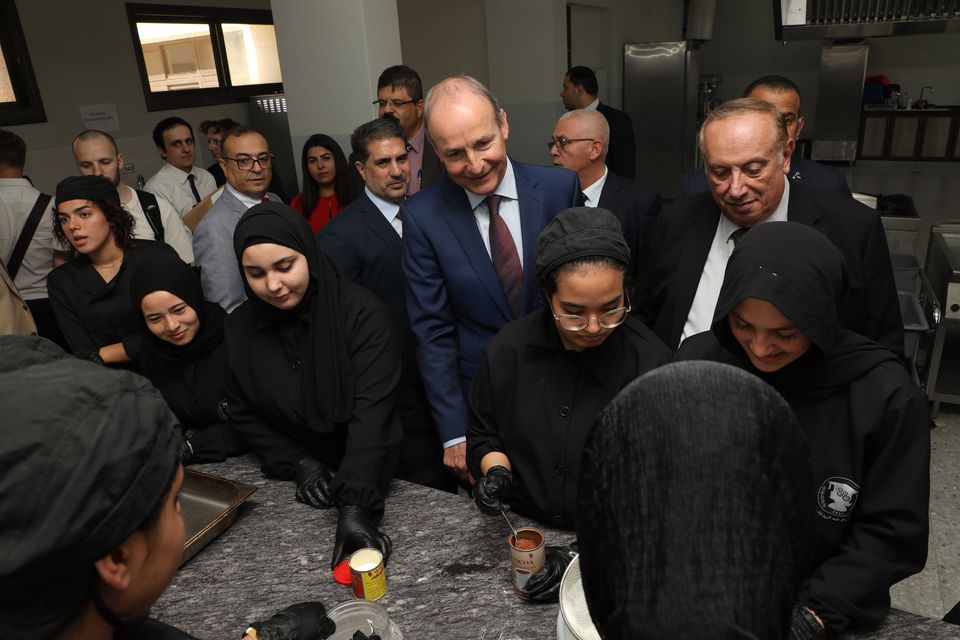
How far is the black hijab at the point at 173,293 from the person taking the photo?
218 cm

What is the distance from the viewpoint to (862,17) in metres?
3.10

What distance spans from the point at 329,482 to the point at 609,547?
1.45 meters

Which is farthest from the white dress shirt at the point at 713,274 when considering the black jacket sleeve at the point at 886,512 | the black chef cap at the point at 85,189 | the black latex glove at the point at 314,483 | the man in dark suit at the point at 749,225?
the black chef cap at the point at 85,189

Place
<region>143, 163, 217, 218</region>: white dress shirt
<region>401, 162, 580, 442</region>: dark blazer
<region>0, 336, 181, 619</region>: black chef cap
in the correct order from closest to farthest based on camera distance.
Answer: <region>0, 336, 181, 619</region>: black chef cap → <region>401, 162, 580, 442</region>: dark blazer → <region>143, 163, 217, 218</region>: white dress shirt

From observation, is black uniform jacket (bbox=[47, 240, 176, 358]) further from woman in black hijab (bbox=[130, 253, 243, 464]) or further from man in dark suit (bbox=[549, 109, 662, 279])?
man in dark suit (bbox=[549, 109, 662, 279])

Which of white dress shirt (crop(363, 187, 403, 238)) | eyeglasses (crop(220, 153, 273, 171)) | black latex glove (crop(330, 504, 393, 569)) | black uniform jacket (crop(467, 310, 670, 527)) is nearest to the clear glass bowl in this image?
black latex glove (crop(330, 504, 393, 569))

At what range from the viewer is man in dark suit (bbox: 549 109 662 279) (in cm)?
281

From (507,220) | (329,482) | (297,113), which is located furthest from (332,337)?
(297,113)

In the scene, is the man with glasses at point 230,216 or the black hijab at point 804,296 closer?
Result: the black hijab at point 804,296

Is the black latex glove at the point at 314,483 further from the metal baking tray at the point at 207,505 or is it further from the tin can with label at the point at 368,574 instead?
the tin can with label at the point at 368,574

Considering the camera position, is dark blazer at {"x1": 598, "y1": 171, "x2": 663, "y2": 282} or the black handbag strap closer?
dark blazer at {"x1": 598, "y1": 171, "x2": 663, "y2": 282}

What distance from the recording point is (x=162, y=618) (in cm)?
141

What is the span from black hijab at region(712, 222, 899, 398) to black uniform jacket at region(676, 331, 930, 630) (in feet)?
0.12

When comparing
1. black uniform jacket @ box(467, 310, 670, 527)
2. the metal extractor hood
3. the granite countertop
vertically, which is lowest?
the granite countertop
